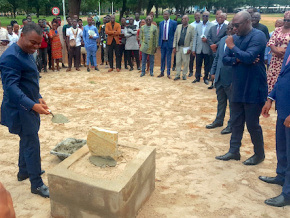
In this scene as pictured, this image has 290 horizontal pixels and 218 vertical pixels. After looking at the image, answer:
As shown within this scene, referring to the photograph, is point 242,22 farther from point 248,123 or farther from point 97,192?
point 97,192

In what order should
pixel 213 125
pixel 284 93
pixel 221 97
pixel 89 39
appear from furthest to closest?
pixel 89 39 < pixel 213 125 < pixel 221 97 < pixel 284 93

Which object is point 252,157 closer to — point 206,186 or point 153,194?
point 206,186

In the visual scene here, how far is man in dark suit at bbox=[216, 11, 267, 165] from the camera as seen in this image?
351 cm

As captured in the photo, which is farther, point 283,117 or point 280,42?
point 280,42

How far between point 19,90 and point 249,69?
8.80 ft

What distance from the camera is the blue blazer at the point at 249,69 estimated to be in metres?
3.51

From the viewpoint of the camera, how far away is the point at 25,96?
2.83m

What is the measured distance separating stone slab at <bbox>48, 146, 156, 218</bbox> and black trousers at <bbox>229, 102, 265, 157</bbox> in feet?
5.14

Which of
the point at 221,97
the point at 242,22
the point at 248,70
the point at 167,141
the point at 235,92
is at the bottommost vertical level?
the point at 167,141

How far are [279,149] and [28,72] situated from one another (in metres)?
2.93

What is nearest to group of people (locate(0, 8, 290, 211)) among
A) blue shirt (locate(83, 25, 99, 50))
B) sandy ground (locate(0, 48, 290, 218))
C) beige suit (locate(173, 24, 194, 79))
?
sandy ground (locate(0, 48, 290, 218))

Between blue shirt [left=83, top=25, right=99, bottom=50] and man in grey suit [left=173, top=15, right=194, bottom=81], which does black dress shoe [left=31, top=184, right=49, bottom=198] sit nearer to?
man in grey suit [left=173, top=15, right=194, bottom=81]

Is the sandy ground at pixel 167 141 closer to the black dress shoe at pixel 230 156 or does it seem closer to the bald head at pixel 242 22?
the black dress shoe at pixel 230 156

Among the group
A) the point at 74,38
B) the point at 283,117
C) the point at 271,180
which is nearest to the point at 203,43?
the point at 74,38
